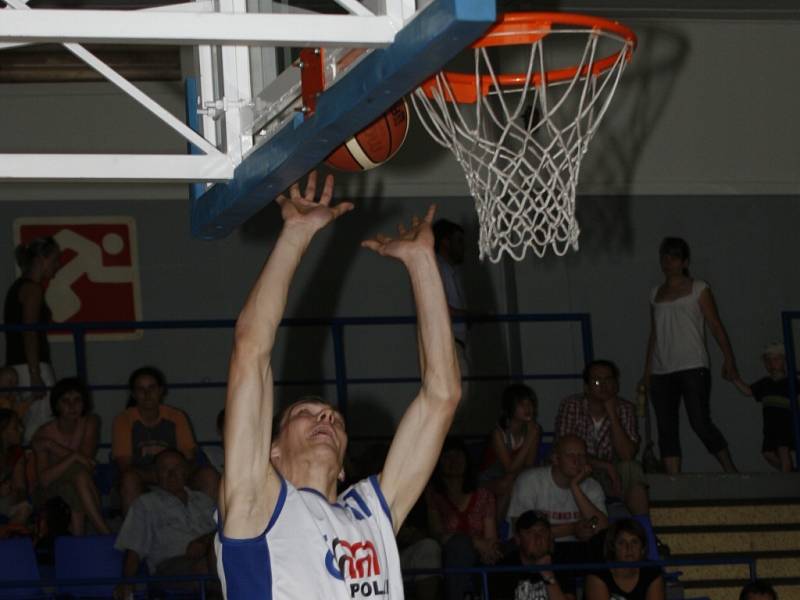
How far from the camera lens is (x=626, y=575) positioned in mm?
7766

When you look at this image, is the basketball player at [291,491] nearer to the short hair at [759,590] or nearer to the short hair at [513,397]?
the short hair at [759,590]

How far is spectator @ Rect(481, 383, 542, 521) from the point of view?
907 centimetres

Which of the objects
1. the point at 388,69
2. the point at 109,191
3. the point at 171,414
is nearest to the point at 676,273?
the point at 171,414

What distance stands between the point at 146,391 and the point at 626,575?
2.95 m

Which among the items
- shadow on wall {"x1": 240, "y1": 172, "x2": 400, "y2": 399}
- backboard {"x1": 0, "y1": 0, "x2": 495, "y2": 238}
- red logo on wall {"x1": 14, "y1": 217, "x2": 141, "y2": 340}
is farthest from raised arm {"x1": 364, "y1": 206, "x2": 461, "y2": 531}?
red logo on wall {"x1": 14, "y1": 217, "x2": 141, "y2": 340}

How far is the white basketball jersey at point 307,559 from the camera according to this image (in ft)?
13.3

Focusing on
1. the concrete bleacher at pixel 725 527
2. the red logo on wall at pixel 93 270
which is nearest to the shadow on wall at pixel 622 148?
the concrete bleacher at pixel 725 527

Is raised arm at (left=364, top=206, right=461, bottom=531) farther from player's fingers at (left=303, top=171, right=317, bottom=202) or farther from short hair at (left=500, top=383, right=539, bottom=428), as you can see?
short hair at (left=500, top=383, right=539, bottom=428)

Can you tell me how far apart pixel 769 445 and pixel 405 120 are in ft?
20.8

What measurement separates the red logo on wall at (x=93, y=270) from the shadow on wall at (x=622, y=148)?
3.20 metres

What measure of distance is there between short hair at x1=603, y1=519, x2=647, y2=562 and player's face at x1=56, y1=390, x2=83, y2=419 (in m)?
3.05

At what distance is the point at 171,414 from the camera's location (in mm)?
9047

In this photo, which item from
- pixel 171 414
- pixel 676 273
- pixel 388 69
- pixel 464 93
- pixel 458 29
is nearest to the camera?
pixel 458 29

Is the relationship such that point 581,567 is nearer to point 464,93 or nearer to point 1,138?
point 464,93
